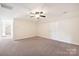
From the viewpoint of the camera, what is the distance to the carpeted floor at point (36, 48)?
161cm

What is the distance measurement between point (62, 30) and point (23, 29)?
2.16 ft

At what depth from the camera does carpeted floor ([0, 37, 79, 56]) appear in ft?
5.28

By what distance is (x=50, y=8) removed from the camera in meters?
1.66

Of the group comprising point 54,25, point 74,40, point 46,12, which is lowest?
point 74,40

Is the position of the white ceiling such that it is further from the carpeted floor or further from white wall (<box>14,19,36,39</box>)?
the carpeted floor

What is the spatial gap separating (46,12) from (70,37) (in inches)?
22.8

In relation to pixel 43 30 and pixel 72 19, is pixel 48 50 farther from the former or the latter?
pixel 72 19

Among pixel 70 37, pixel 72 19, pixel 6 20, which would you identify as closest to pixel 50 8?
pixel 72 19

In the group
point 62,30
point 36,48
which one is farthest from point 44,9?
point 36,48

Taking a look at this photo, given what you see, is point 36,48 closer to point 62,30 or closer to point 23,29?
point 23,29

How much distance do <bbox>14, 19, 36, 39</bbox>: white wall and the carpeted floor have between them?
8 centimetres

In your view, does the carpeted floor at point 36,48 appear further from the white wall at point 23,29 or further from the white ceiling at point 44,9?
the white ceiling at point 44,9

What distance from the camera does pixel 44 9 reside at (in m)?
1.66

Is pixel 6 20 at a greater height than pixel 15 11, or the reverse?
pixel 15 11
